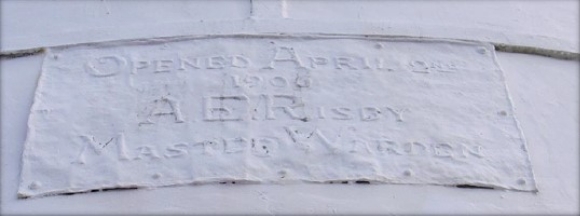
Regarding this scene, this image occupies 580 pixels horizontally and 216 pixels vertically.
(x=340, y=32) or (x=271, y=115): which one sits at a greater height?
(x=340, y=32)

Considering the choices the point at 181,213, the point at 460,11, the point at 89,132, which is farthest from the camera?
the point at 460,11

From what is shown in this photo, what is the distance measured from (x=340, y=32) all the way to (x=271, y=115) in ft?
2.24

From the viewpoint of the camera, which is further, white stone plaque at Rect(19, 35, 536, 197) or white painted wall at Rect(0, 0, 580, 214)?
white stone plaque at Rect(19, 35, 536, 197)

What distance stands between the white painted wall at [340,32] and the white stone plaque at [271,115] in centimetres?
6

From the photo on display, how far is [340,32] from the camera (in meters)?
5.20

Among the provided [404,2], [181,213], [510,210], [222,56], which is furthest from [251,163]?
[404,2]

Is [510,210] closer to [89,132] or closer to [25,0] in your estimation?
[89,132]

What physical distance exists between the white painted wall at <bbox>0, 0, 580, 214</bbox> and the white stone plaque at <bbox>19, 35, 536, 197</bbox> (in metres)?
0.06

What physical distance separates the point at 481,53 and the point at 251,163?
137 centimetres

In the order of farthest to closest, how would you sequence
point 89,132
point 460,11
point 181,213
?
point 460,11 → point 89,132 → point 181,213

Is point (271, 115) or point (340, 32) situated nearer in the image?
point (271, 115)

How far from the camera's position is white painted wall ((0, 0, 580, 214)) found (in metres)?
4.45

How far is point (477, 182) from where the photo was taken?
180 inches

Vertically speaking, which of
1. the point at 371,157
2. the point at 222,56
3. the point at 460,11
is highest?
the point at 460,11
